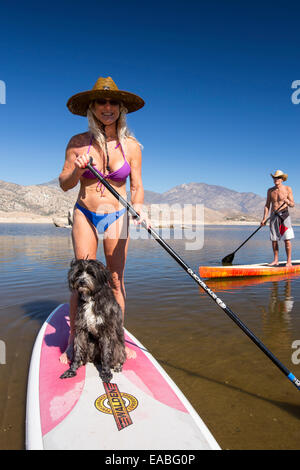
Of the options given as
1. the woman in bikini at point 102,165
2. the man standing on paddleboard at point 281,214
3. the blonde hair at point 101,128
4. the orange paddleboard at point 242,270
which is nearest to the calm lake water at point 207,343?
the orange paddleboard at point 242,270

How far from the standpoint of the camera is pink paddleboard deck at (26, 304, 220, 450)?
2.28m

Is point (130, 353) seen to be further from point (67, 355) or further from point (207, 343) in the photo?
point (207, 343)

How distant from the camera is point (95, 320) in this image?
133 inches

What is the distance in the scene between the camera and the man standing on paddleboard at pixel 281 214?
10.6 meters

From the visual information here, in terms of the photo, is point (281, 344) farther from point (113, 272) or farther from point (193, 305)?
point (113, 272)

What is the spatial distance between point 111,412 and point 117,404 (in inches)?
5.7

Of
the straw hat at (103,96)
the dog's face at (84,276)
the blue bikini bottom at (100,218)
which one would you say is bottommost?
the dog's face at (84,276)

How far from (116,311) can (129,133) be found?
2427mm

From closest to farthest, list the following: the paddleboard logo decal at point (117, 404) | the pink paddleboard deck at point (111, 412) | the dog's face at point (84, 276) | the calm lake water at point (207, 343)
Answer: the pink paddleboard deck at point (111, 412) < the paddleboard logo decal at point (117, 404) < the calm lake water at point (207, 343) < the dog's face at point (84, 276)

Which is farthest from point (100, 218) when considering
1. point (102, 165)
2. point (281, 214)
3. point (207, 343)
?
point (281, 214)

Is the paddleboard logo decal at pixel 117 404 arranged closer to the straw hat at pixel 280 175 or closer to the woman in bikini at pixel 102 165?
the woman in bikini at pixel 102 165

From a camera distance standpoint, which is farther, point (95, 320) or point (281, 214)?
point (281, 214)

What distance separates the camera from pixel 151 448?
87.0 inches

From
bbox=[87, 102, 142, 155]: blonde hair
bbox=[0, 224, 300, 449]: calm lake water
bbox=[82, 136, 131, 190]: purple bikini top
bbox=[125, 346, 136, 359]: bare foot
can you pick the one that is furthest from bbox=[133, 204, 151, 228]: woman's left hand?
bbox=[0, 224, 300, 449]: calm lake water
